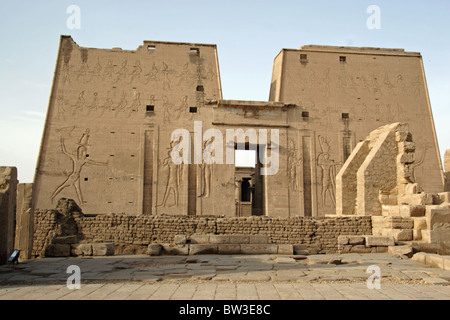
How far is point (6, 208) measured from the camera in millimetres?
7852

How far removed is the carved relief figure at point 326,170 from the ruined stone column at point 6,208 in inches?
458

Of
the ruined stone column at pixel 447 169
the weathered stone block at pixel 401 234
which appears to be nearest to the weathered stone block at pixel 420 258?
the weathered stone block at pixel 401 234

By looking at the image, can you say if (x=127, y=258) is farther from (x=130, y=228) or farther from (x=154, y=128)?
(x=154, y=128)

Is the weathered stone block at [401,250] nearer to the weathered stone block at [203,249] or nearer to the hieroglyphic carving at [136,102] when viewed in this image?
the weathered stone block at [203,249]

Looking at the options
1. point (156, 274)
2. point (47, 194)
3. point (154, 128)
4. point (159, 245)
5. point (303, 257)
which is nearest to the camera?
point (156, 274)

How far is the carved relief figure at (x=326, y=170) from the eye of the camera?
17.0 meters

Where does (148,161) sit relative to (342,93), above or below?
below

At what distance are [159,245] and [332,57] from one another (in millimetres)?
12204

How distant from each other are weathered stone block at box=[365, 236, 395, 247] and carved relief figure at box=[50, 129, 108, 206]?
1006cm

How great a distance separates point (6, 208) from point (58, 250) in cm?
208

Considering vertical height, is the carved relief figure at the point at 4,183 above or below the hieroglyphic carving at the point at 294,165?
below
